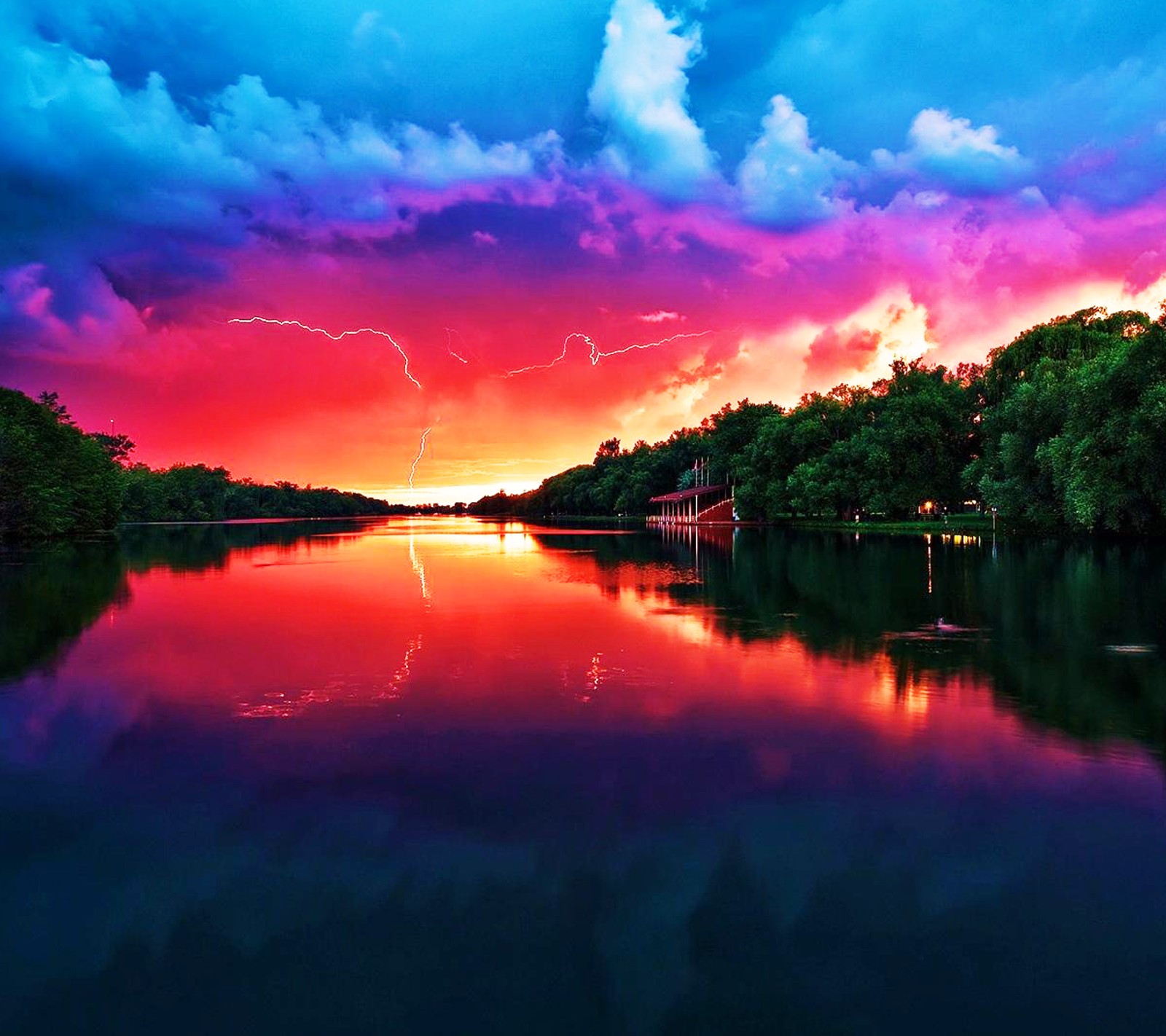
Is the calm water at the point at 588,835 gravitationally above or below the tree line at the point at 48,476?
below

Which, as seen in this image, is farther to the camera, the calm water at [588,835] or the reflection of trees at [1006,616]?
the reflection of trees at [1006,616]

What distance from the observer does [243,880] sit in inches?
250

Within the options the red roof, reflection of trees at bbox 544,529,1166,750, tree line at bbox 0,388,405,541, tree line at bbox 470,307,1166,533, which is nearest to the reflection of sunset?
reflection of trees at bbox 544,529,1166,750

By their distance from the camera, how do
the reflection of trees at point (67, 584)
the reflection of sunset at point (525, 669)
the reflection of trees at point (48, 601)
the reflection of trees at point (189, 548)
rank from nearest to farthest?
the reflection of sunset at point (525, 669), the reflection of trees at point (48, 601), the reflection of trees at point (67, 584), the reflection of trees at point (189, 548)

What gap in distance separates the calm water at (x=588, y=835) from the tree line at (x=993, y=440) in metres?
34.1

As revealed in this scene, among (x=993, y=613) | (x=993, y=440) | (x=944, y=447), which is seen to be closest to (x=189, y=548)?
(x=993, y=613)

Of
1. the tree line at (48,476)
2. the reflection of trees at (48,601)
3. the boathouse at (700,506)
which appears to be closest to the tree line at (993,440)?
the boathouse at (700,506)

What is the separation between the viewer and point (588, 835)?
23.3ft

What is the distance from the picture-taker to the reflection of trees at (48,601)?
53.2 ft

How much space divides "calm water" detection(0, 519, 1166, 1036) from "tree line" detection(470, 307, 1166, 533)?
3413cm

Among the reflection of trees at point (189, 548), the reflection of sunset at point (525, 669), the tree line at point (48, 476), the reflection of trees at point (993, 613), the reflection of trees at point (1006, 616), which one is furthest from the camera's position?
the tree line at point (48, 476)

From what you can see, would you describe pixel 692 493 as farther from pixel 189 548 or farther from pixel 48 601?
pixel 48 601

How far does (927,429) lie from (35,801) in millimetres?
80419

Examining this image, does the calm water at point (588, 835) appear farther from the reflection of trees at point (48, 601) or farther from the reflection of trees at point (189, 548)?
the reflection of trees at point (189, 548)
